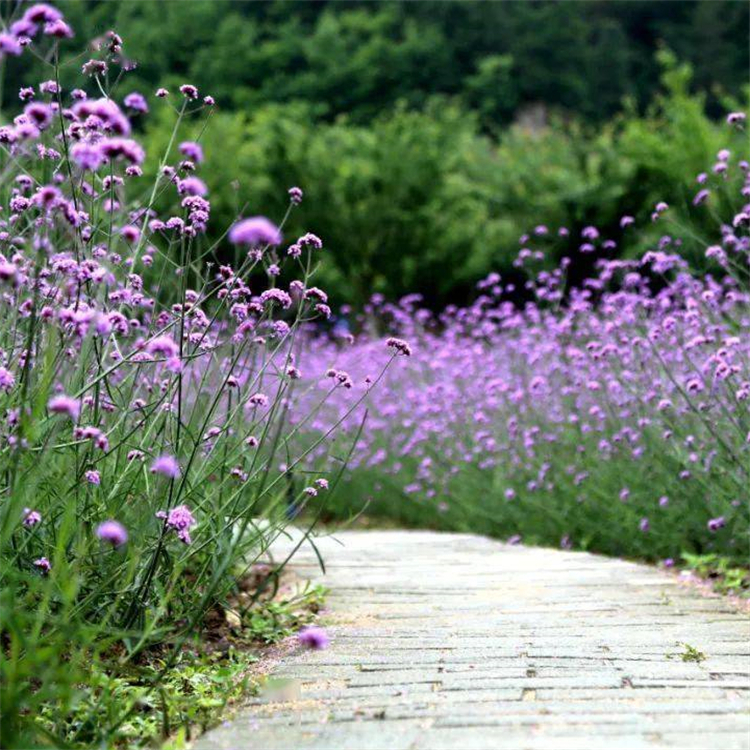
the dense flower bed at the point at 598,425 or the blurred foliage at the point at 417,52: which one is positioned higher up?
the blurred foliage at the point at 417,52

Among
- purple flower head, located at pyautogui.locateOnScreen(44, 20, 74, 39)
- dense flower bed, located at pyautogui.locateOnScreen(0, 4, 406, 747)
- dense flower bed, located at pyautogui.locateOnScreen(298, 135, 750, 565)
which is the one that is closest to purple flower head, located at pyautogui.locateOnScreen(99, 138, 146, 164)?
dense flower bed, located at pyautogui.locateOnScreen(0, 4, 406, 747)

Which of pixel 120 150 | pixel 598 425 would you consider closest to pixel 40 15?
pixel 120 150

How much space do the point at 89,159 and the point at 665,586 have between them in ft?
11.7

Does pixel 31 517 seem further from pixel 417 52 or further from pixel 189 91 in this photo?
pixel 417 52

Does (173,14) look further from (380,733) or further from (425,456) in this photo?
(380,733)

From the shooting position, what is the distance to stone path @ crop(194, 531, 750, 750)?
9.17 feet

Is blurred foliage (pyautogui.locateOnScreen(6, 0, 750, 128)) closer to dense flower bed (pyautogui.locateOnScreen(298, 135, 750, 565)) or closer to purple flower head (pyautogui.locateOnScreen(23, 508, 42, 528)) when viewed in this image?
dense flower bed (pyautogui.locateOnScreen(298, 135, 750, 565))

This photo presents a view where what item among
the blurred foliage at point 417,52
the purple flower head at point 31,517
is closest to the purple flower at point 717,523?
the purple flower head at point 31,517

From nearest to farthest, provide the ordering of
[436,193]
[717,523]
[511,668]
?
1. [511,668]
2. [717,523]
3. [436,193]

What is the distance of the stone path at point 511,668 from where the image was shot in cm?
279

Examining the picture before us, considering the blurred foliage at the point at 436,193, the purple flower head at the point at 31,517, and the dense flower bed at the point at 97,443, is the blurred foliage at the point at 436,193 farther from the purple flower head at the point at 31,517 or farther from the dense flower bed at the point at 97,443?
the purple flower head at the point at 31,517

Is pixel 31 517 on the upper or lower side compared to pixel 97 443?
lower

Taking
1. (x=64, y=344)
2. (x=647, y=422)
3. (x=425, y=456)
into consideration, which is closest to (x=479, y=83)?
(x=425, y=456)

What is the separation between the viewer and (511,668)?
3412 millimetres
